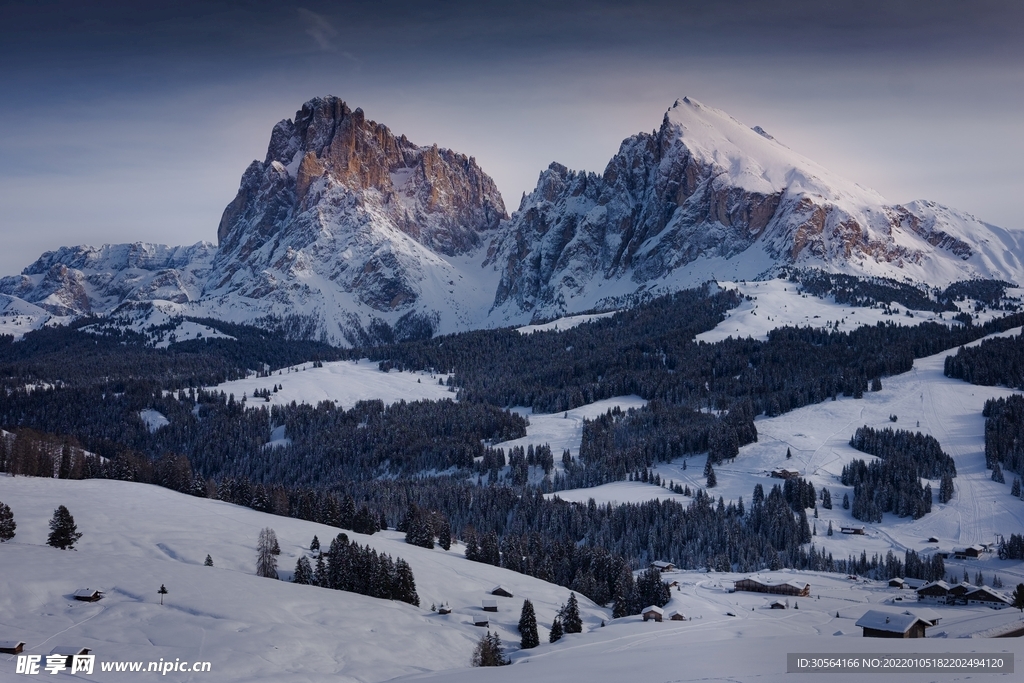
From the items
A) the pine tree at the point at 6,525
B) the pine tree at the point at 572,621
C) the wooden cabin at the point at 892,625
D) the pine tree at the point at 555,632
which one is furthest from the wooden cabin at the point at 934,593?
the pine tree at the point at 6,525

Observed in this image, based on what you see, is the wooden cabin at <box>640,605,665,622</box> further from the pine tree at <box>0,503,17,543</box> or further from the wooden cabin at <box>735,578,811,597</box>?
the pine tree at <box>0,503,17,543</box>

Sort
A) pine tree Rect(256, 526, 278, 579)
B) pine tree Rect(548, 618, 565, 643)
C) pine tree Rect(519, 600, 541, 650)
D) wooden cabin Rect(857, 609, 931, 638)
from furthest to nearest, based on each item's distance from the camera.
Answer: pine tree Rect(256, 526, 278, 579)
pine tree Rect(548, 618, 565, 643)
pine tree Rect(519, 600, 541, 650)
wooden cabin Rect(857, 609, 931, 638)

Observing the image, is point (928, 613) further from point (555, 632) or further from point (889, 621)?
point (555, 632)

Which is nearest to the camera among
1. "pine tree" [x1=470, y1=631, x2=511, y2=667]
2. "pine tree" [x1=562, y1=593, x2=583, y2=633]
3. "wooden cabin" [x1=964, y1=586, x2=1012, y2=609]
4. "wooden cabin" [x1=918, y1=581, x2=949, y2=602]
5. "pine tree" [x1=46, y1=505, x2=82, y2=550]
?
"pine tree" [x1=470, y1=631, x2=511, y2=667]

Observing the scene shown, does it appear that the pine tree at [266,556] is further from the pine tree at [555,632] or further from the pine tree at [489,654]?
the pine tree at [555,632]

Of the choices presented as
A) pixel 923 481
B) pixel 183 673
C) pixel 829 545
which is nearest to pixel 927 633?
pixel 183 673

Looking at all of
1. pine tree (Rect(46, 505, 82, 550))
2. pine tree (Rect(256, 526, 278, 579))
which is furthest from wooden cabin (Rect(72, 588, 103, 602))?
pine tree (Rect(256, 526, 278, 579))

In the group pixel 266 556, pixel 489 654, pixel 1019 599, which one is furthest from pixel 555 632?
pixel 1019 599

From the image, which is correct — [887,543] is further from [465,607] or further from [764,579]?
[465,607]
